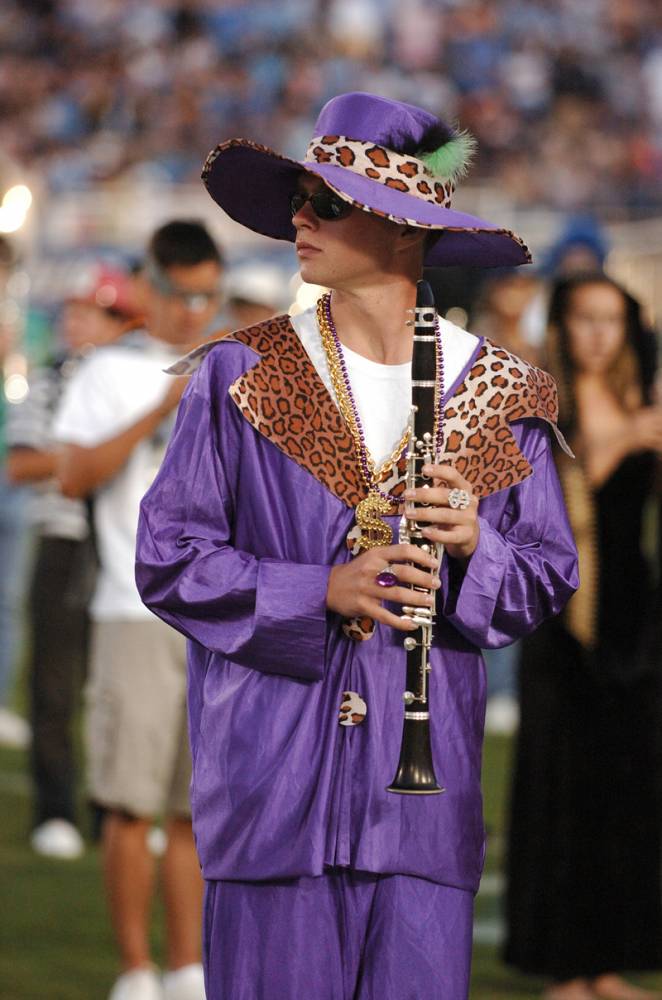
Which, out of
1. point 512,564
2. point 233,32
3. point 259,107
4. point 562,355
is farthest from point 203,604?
point 233,32

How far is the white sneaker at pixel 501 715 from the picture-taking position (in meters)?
10.6

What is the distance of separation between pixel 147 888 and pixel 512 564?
247 centimetres

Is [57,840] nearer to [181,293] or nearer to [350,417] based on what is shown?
[181,293]

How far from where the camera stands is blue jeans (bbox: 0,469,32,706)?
10.4 meters

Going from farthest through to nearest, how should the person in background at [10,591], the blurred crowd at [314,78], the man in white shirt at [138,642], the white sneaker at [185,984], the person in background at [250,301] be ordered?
the blurred crowd at [314,78] → the person in background at [10,591] → the person in background at [250,301] → the man in white shirt at [138,642] → the white sneaker at [185,984]

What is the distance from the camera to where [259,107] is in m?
24.6

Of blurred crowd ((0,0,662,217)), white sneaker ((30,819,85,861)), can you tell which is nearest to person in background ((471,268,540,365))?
white sneaker ((30,819,85,861))

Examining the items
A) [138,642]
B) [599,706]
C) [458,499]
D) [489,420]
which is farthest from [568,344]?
[458,499]

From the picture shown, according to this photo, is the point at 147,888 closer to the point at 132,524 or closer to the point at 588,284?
the point at 132,524

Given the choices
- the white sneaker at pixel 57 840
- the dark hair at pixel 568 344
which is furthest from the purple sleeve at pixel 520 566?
the white sneaker at pixel 57 840

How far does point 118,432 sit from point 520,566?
2.49 meters

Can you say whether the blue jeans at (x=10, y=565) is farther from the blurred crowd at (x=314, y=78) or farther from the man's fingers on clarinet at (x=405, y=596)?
the blurred crowd at (x=314, y=78)

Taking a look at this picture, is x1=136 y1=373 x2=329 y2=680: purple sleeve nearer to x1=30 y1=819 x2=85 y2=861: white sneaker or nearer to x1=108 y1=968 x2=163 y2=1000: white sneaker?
x1=108 y1=968 x2=163 y2=1000: white sneaker

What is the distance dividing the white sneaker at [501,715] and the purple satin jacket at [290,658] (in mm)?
7202
